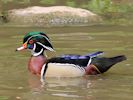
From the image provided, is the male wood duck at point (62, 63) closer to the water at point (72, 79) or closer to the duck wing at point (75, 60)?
the duck wing at point (75, 60)

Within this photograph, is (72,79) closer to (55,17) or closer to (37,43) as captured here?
(37,43)

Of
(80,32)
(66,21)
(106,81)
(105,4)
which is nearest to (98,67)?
(106,81)

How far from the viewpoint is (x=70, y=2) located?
19359 mm

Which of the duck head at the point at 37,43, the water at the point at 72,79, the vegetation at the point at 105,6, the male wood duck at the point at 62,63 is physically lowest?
the vegetation at the point at 105,6

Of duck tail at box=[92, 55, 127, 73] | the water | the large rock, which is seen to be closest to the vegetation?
the large rock

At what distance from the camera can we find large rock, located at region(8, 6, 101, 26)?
17.0 meters

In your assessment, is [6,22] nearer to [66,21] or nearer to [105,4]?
[66,21]

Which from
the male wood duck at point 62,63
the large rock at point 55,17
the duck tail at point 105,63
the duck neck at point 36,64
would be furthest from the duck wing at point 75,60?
the large rock at point 55,17

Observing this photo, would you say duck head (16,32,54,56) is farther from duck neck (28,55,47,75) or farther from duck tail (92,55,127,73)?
duck tail (92,55,127,73)

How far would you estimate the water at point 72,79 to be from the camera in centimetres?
980

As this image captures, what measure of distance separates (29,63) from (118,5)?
811 centimetres

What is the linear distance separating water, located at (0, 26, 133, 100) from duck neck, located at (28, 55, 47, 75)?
125 millimetres

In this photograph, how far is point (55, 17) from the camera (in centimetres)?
1706

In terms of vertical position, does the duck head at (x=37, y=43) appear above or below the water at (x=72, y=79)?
above
